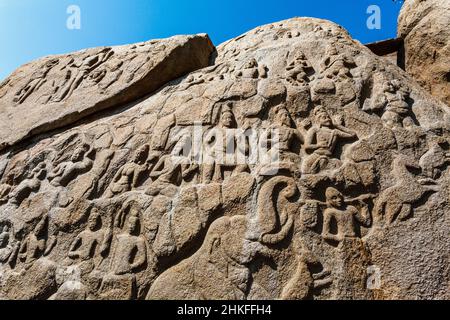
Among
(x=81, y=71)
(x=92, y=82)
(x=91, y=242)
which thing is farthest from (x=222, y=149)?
(x=81, y=71)

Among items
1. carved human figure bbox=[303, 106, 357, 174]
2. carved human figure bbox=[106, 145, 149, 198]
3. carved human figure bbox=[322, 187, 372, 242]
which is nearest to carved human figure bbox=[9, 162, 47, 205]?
carved human figure bbox=[106, 145, 149, 198]

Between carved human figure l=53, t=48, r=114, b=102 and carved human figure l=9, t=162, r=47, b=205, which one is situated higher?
carved human figure l=53, t=48, r=114, b=102

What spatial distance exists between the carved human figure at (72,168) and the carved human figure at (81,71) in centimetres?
127

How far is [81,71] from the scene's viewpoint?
5168 mm

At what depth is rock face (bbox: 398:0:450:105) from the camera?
13.7ft

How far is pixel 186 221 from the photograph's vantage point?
3.07 m

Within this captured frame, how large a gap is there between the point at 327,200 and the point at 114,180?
6.62 feet

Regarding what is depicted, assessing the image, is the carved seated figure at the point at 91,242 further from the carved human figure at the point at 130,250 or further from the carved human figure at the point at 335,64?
the carved human figure at the point at 335,64

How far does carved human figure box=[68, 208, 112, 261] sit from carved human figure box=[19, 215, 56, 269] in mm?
293

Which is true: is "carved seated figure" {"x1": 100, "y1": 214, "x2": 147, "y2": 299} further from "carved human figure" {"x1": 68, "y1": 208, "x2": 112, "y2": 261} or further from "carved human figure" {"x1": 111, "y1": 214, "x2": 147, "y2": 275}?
"carved human figure" {"x1": 68, "y1": 208, "x2": 112, "y2": 261}

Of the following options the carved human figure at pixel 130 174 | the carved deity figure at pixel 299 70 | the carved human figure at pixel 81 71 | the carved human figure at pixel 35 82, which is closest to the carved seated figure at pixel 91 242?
the carved human figure at pixel 130 174

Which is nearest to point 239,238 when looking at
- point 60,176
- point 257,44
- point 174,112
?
point 174,112

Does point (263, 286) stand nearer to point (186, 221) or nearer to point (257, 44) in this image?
point (186, 221)

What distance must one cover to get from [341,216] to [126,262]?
1.78 metres
